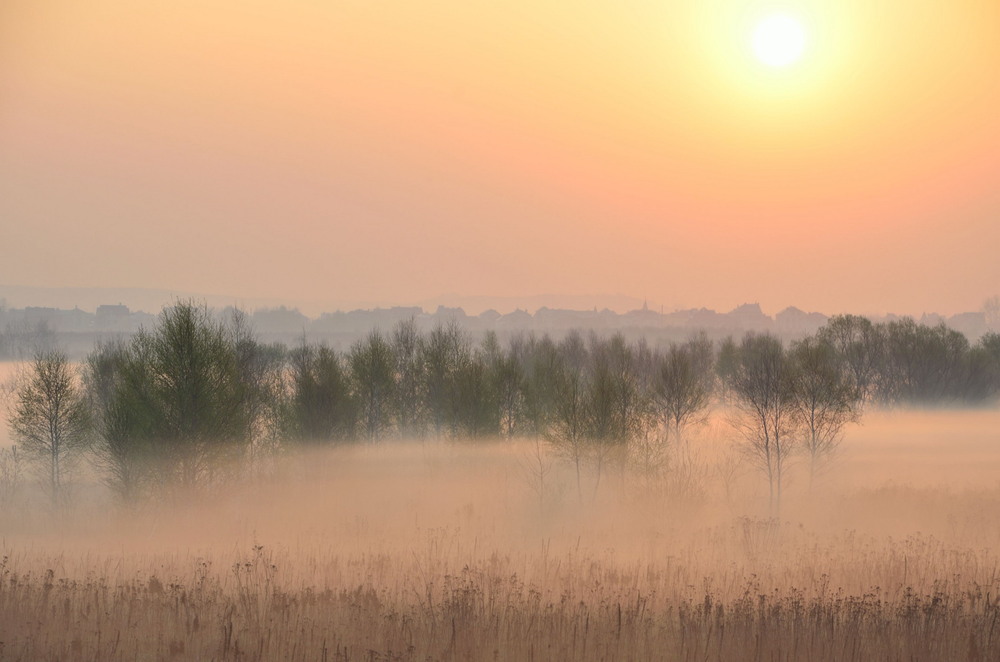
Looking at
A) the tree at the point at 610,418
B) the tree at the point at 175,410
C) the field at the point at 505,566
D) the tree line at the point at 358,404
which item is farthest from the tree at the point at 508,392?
the tree at the point at 175,410

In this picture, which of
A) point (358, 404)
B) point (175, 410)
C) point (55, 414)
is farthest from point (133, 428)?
point (358, 404)

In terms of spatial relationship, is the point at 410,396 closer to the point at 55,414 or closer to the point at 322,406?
the point at 322,406

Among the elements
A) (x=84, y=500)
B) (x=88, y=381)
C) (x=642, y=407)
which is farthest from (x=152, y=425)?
(x=88, y=381)

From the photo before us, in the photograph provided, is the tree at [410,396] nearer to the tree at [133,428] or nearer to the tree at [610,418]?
the tree at [610,418]

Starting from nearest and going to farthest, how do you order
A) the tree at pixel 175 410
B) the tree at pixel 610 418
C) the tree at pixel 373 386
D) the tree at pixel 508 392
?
the tree at pixel 175 410, the tree at pixel 610 418, the tree at pixel 508 392, the tree at pixel 373 386

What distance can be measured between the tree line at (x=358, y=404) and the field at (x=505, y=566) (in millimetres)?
2052

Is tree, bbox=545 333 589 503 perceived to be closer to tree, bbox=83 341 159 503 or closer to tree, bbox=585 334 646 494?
tree, bbox=585 334 646 494

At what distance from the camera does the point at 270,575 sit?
1018 inches

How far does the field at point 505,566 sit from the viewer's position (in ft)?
62.4

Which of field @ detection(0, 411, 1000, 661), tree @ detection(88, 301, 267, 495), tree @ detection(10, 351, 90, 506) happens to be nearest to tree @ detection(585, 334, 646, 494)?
field @ detection(0, 411, 1000, 661)

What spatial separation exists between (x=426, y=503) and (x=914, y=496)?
33.2m

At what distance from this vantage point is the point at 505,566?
30625 mm

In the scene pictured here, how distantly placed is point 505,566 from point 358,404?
1500 inches

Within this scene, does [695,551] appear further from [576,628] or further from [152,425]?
[152,425]
